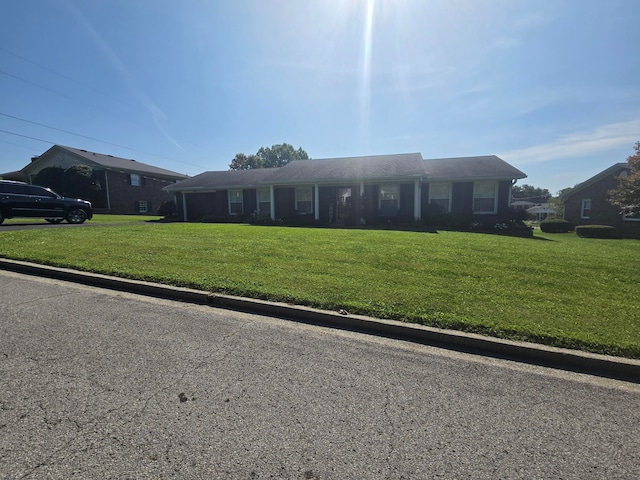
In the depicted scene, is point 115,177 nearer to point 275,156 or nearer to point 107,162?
point 107,162

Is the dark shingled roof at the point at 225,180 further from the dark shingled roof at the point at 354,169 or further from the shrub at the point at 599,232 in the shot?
the shrub at the point at 599,232

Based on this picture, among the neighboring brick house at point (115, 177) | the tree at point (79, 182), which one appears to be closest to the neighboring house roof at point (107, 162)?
the neighboring brick house at point (115, 177)

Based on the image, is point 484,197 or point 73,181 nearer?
point 484,197

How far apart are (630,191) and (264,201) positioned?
22507mm

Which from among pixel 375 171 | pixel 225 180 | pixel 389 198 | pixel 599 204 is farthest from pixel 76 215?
pixel 599 204

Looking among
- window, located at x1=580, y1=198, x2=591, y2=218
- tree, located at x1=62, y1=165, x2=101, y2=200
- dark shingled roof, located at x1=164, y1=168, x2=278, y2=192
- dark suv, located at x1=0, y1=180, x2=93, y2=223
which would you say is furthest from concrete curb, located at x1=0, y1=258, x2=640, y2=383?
tree, located at x1=62, y1=165, x2=101, y2=200

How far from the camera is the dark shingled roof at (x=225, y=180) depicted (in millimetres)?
22328

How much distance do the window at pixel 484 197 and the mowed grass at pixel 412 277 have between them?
9.87m

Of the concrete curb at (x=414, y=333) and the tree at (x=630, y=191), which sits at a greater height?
the tree at (x=630, y=191)

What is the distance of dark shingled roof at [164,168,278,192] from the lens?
2233cm

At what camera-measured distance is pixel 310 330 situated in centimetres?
391

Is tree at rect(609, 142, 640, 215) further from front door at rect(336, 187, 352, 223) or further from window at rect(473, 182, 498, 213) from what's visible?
front door at rect(336, 187, 352, 223)

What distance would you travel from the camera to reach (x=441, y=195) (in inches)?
745

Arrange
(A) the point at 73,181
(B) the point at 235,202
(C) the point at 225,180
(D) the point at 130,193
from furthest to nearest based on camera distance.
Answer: (D) the point at 130,193 < (A) the point at 73,181 < (C) the point at 225,180 < (B) the point at 235,202
